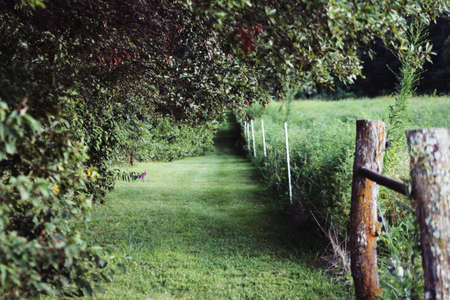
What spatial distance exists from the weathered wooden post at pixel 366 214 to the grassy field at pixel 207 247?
93cm

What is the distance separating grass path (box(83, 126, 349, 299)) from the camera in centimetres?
404

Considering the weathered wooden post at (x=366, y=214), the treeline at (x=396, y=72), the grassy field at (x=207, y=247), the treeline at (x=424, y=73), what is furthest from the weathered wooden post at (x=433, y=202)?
the treeline at (x=424, y=73)

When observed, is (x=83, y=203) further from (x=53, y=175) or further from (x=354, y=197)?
(x=354, y=197)

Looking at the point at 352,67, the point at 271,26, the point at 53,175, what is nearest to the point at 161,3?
the point at 271,26

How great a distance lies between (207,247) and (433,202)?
3871 millimetres

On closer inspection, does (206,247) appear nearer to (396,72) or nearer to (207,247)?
(207,247)

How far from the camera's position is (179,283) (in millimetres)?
4207

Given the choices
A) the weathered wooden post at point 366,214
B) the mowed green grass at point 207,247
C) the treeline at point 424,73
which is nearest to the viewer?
the weathered wooden post at point 366,214

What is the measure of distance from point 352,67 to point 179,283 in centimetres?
316

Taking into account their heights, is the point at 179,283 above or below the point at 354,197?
below

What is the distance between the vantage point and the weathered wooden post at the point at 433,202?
1.98 metres

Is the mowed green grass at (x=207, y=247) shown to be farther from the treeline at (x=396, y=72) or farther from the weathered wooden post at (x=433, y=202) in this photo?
the treeline at (x=396, y=72)

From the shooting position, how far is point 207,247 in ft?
17.9

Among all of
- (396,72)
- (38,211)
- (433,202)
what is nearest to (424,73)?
(396,72)
